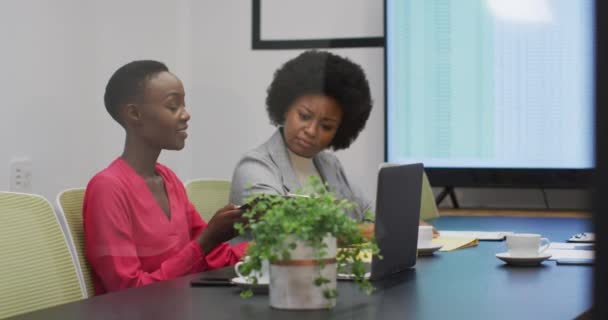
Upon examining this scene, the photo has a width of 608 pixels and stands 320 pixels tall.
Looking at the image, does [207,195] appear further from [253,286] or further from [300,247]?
[300,247]

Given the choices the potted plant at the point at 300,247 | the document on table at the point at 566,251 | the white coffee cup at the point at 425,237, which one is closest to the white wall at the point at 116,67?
the document on table at the point at 566,251

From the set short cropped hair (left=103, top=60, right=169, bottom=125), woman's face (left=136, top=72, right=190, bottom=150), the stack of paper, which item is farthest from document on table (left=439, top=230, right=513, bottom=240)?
short cropped hair (left=103, top=60, right=169, bottom=125)

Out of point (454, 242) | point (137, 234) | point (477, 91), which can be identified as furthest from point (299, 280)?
point (477, 91)

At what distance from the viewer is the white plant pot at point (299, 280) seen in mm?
1122

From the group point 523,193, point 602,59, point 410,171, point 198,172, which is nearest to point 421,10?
point 523,193

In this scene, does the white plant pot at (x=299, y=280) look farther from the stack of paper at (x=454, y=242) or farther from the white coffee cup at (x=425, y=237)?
the stack of paper at (x=454, y=242)

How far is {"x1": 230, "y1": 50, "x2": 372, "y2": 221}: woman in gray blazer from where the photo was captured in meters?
2.60

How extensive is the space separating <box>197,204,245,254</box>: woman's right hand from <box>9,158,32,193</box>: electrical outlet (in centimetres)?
56

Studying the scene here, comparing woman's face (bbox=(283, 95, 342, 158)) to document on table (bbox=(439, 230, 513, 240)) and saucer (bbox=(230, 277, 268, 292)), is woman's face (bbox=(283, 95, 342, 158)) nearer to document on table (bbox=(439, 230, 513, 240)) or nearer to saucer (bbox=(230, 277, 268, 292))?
document on table (bbox=(439, 230, 513, 240))

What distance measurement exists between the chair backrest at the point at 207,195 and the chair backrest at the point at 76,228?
64 cm

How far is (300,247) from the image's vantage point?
1121 millimetres

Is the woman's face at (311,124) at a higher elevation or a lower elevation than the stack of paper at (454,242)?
higher

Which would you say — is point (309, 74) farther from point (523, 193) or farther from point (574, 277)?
point (574, 277)

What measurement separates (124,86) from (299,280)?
1396 millimetres
